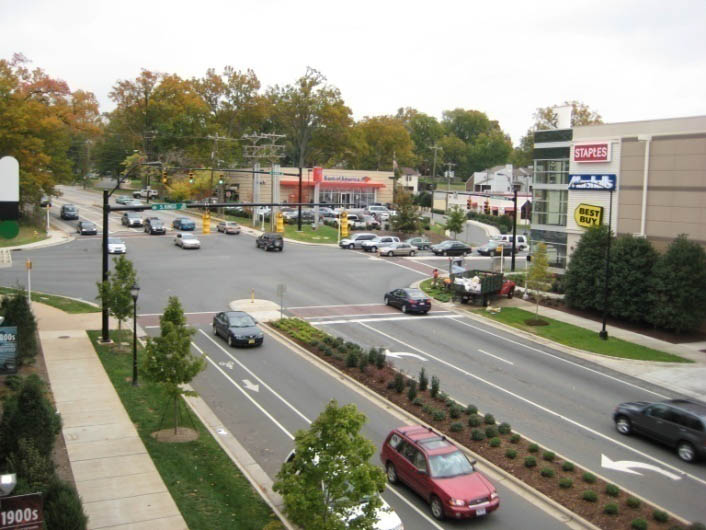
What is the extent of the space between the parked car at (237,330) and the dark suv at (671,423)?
1535 centimetres

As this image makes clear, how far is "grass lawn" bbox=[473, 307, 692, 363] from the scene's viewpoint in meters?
32.0

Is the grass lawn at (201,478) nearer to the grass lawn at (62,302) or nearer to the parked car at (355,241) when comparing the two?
the grass lawn at (62,302)

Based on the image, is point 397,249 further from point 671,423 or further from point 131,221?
point 671,423

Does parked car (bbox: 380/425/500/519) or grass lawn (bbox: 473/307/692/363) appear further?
grass lawn (bbox: 473/307/692/363)

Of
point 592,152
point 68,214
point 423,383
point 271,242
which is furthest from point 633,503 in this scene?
point 68,214

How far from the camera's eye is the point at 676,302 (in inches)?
1398

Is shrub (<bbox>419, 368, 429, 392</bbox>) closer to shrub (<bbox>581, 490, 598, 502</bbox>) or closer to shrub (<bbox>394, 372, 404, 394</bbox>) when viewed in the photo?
shrub (<bbox>394, 372, 404, 394</bbox>)

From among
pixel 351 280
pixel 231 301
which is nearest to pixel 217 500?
pixel 231 301

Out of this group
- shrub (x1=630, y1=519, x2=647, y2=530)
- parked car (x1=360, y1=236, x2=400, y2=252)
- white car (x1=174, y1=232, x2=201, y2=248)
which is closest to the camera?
shrub (x1=630, y1=519, x2=647, y2=530)

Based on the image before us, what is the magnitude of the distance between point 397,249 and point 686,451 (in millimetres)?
42618

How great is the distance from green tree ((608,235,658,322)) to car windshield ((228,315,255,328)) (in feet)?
66.8

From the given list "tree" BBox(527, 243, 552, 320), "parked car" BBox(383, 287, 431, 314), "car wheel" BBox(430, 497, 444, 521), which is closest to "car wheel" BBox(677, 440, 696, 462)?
"car wheel" BBox(430, 497, 444, 521)

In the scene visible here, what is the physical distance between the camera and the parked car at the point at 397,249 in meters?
61.2

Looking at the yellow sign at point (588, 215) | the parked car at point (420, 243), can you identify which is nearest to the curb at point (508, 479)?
the yellow sign at point (588, 215)
